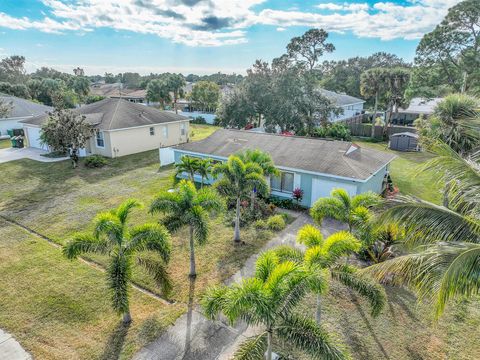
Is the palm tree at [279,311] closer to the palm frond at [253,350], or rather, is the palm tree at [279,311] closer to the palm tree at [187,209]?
the palm frond at [253,350]

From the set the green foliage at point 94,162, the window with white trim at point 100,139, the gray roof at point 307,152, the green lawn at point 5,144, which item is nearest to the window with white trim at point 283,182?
the gray roof at point 307,152

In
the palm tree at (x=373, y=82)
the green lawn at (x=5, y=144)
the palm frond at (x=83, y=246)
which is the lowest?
the green lawn at (x=5, y=144)

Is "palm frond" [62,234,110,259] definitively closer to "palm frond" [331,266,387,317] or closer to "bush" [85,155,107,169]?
"palm frond" [331,266,387,317]

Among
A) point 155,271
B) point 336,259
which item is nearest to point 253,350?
point 336,259

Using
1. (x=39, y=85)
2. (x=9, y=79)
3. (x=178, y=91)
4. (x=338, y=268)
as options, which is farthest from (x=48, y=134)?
(x=9, y=79)

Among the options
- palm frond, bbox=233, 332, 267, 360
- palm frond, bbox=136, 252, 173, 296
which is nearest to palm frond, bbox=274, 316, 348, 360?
palm frond, bbox=233, 332, 267, 360

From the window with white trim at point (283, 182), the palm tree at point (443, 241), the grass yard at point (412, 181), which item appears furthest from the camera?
the grass yard at point (412, 181)

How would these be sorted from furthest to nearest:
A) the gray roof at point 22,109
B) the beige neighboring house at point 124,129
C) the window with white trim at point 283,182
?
the gray roof at point 22,109 < the beige neighboring house at point 124,129 < the window with white trim at point 283,182
